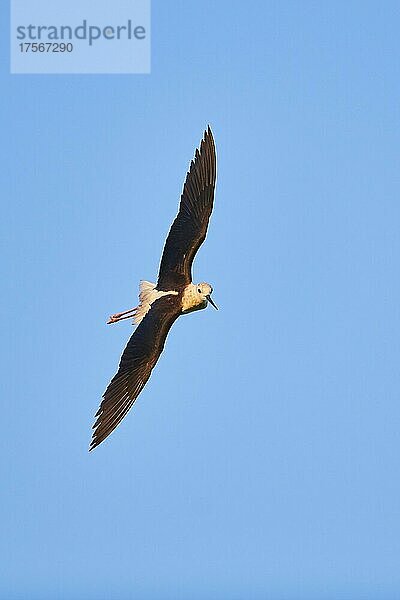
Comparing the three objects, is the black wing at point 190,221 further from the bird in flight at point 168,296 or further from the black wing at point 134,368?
the black wing at point 134,368

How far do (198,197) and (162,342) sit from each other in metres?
3.52

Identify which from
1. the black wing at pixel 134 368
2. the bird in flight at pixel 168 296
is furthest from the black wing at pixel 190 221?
the black wing at pixel 134 368

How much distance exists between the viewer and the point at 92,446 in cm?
2616

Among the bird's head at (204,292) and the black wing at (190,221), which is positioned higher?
the black wing at (190,221)

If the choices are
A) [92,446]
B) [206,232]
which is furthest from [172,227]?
[92,446]

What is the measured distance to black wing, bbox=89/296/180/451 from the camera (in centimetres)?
2738

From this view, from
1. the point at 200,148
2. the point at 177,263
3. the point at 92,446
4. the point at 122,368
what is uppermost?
the point at 200,148

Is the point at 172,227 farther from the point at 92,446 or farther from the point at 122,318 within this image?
the point at 92,446

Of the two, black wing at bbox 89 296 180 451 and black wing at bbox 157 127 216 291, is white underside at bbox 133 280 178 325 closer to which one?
black wing at bbox 157 127 216 291

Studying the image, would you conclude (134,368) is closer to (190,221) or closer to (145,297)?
(145,297)

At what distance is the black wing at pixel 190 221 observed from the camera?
3019 cm

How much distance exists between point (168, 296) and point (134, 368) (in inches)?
84.9

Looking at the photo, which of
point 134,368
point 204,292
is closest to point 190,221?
point 204,292

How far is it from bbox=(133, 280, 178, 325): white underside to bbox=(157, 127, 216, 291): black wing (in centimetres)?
18
